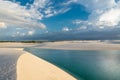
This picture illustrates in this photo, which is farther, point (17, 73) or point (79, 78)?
point (79, 78)

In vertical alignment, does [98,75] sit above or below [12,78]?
below

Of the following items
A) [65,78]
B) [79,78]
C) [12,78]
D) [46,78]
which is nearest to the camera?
[12,78]

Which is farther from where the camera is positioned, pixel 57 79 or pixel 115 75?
pixel 115 75

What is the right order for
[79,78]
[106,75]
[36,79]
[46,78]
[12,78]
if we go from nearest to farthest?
1. [12,78]
2. [36,79]
3. [46,78]
4. [79,78]
5. [106,75]

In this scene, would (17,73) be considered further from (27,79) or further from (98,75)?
(98,75)

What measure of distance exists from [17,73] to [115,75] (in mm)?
9256

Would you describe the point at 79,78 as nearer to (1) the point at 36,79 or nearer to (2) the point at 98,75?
(2) the point at 98,75

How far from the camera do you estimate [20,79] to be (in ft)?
33.6

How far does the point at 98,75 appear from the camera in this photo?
15961 mm

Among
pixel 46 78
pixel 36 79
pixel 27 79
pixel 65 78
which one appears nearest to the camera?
pixel 27 79

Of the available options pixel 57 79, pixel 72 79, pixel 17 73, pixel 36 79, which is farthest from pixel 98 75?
pixel 17 73

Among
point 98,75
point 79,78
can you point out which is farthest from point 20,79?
point 98,75

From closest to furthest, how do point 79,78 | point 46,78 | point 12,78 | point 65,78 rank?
point 12,78 → point 46,78 → point 65,78 → point 79,78

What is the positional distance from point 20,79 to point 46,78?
9.38ft
